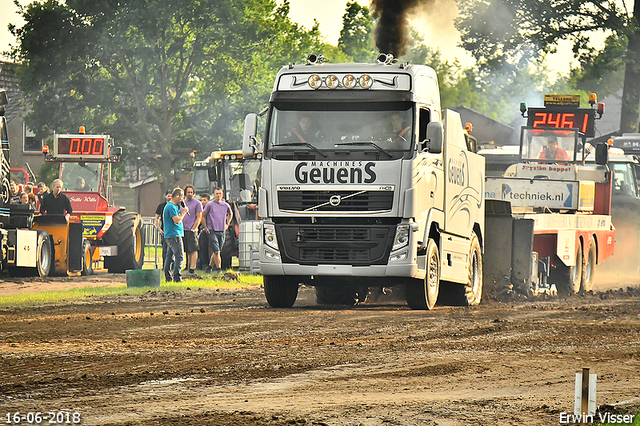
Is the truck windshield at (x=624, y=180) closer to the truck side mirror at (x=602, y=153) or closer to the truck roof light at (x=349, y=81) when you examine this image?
the truck side mirror at (x=602, y=153)

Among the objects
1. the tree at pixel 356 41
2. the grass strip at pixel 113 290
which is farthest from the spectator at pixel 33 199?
the tree at pixel 356 41

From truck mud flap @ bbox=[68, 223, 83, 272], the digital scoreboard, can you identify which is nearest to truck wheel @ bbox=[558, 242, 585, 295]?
truck mud flap @ bbox=[68, 223, 83, 272]

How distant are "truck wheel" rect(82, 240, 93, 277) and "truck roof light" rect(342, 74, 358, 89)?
1194 centimetres

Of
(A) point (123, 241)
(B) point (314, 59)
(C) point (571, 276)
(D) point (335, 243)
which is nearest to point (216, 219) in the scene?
(A) point (123, 241)

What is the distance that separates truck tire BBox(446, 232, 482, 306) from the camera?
1705cm

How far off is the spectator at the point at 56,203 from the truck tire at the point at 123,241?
77.0 inches

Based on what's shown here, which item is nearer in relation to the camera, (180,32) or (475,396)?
(475,396)

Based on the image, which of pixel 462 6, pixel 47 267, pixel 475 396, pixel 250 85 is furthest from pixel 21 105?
pixel 475 396

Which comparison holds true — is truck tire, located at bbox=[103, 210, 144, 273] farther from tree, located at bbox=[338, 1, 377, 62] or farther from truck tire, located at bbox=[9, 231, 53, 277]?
tree, located at bbox=[338, 1, 377, 62]

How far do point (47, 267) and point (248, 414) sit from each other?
687 inches

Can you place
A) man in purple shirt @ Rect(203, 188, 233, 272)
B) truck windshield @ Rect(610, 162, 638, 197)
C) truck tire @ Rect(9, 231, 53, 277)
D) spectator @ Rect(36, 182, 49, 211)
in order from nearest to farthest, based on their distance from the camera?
truck tire @ Rect(9, 231, 53, 277)
man in purple shirt @ Rect(203, 188, 233, 272)
spectator @ Rect(36, 182, 49, 211)
truck windshield @ Rect(610, 162, 638, 197)

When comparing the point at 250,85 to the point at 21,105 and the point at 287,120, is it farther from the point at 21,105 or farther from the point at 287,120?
the point at 287,120

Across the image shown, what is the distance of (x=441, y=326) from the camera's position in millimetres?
13164

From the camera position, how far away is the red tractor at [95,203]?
25.5 metres
